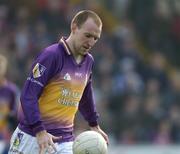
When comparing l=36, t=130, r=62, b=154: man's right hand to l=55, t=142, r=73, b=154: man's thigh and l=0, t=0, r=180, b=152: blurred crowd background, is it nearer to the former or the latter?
l=55, t=142, r=73, b=154: man's thigh

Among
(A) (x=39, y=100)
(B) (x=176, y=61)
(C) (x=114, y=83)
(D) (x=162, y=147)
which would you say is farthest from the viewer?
(B) (x=176, y=61)

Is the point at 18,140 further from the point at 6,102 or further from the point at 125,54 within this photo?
the point at 125,54

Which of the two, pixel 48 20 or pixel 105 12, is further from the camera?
pixel 105 12

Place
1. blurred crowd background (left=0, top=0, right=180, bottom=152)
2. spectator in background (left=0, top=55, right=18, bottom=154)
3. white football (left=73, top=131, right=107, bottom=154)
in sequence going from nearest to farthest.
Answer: white football (left=73, top=131, right=107, bottom=154) < spectator in background (left=0, top=55, right=18, bottom=154) < blurred crowd background (left=0, top=0, right=180, bottom=152)

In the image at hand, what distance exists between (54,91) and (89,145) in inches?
24.3

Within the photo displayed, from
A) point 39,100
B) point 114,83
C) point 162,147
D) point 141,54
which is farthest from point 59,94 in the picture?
point 141,54

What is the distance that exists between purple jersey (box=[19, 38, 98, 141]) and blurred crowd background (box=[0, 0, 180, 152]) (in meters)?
6.28

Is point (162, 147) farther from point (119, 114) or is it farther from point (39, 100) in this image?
point (39, 100)

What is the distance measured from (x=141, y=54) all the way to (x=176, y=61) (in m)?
0.76

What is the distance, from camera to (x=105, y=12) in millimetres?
18797

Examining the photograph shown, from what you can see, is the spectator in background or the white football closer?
the white football

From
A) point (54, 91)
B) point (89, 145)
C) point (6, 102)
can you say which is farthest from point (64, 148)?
point (6, 102)

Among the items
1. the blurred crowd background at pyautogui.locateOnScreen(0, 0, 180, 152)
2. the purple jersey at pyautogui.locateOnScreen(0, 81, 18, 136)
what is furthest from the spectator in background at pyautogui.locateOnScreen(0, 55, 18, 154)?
the blurred crowd background at pyautogui.locateOnScreen(0, 0, 180, 152)

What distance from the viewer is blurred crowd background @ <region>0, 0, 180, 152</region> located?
14711 millimetres
